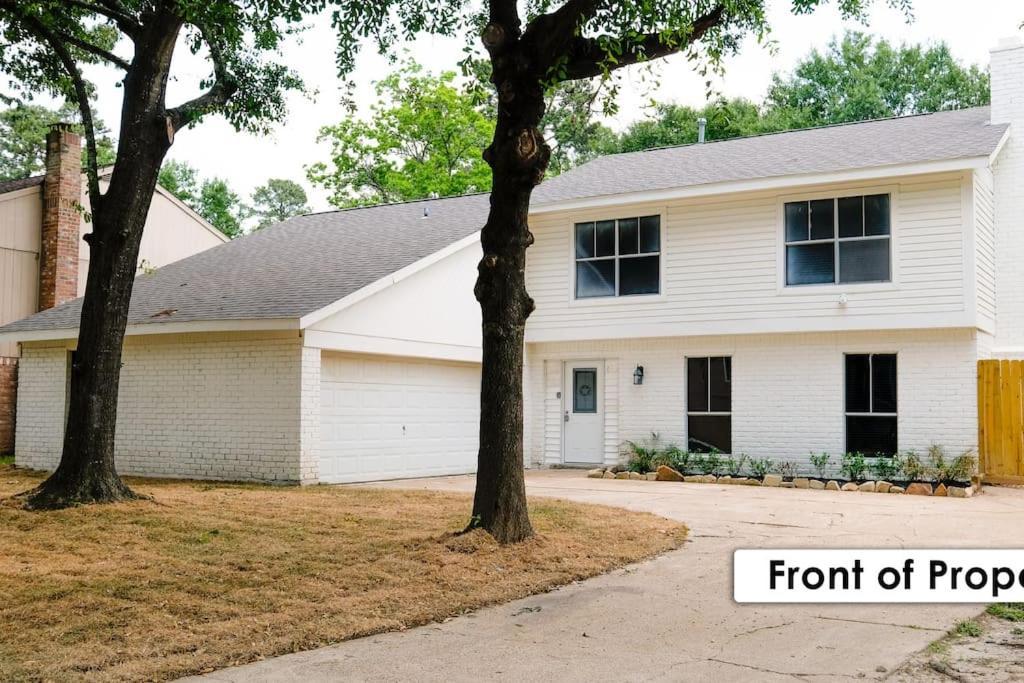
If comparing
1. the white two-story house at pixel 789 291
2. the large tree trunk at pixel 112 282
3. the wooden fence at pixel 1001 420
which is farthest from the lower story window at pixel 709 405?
the large tree trunk at pixel 112 282

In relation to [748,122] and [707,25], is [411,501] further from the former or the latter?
[748,122]

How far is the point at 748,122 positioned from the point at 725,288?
932 inches

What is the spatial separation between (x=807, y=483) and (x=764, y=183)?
16.1ft

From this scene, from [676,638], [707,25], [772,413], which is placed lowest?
[676,638]

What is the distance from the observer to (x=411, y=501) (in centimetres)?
1145

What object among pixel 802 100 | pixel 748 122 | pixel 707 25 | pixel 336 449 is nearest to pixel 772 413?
pixel 336 449

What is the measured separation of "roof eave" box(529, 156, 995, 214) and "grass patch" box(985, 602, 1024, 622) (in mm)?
9728

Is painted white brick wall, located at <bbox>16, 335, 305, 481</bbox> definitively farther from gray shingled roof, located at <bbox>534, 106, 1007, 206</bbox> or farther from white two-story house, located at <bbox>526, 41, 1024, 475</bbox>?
gray shingled roof, located at <bbox>534, 106, 1007, 206</bbox>

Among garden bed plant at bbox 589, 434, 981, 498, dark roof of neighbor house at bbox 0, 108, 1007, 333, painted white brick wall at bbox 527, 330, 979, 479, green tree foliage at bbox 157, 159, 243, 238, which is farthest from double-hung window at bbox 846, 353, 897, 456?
green tree foliage at bbox 157, 159, 243, 238

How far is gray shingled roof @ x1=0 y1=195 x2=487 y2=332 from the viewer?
1477cm

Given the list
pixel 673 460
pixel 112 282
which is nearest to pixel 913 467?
pixel 673 460

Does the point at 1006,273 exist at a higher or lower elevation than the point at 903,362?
higher

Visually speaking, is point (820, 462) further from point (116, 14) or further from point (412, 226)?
point (116, 14)

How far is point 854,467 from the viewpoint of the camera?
15.2 m
